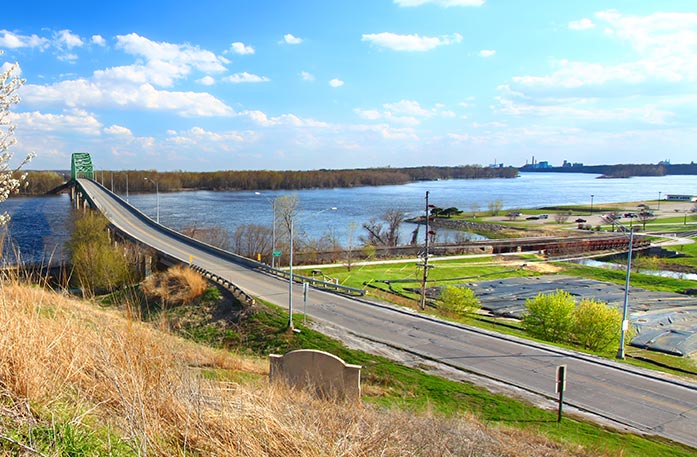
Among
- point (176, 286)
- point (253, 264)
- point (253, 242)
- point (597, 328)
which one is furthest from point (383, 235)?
point (597, 328)

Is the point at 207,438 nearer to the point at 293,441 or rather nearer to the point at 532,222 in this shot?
the point at 293,441

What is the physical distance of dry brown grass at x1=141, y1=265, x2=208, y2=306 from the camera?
29.2 m

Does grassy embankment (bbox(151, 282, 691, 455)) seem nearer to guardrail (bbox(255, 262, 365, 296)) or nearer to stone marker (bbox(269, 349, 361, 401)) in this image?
stone marker (bbox(269, 349, 361, 401))

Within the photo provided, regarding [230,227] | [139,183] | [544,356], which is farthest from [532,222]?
[139,183]

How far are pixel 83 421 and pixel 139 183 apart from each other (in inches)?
6220

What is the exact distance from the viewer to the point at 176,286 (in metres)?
31.0

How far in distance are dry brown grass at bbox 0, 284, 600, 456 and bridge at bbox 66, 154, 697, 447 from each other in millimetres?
10999

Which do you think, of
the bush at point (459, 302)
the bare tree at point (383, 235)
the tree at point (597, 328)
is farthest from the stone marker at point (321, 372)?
the bare tree at point (383, 235)

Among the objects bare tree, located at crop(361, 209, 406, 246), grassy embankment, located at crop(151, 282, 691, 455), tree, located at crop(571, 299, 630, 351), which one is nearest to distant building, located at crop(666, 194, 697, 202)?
bare tree, located at crop(361, 209, 406, 246)

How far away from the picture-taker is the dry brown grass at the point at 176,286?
29234 mm

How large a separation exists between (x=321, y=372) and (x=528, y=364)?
32.5 feet

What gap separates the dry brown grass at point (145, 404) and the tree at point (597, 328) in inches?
847

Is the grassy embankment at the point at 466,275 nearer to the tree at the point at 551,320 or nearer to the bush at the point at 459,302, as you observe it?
the bush at the point at 459,302

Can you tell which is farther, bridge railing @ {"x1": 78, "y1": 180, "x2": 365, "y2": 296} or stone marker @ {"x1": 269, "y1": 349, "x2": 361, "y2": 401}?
bridge railing @ {"x1": 78, "y1": 180, "x2": 365, "y2": 296}
